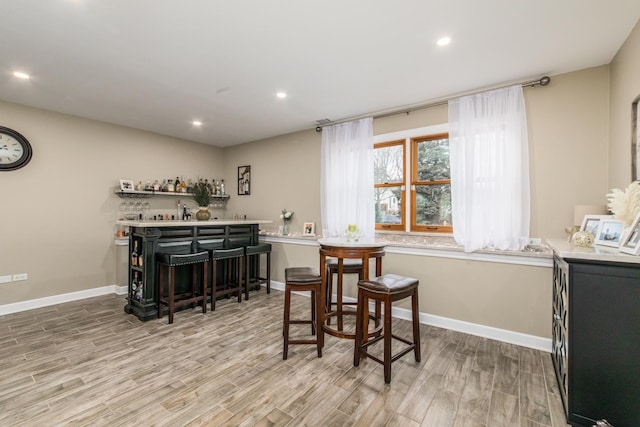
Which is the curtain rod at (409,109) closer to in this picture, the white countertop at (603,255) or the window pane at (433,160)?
the window pane at (433,160)

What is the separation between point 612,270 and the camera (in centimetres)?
156

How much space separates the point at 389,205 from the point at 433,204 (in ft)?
1.90

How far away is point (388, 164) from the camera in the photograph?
389cm

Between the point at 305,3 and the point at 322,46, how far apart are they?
19.1 inches

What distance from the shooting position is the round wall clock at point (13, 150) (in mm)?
3494

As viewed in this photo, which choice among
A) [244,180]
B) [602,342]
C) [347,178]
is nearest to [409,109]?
[347,178]

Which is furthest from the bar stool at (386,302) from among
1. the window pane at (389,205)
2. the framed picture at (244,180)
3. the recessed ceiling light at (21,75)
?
Result: the recessed ceiling light at (21,75)

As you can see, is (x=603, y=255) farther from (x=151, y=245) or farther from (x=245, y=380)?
(x=151, y=245)

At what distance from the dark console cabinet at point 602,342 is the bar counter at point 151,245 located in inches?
150

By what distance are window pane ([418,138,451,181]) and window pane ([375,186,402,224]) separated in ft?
1.25

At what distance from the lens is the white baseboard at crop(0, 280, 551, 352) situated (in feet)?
9.14

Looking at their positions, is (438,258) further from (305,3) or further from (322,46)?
(305,3)

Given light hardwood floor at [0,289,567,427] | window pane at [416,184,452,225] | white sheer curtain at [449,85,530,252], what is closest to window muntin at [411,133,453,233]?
window pane at [416,184,452,225]

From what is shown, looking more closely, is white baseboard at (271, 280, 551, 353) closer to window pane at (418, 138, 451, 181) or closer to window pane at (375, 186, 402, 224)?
window pane at (375, 186, 402, 224)
